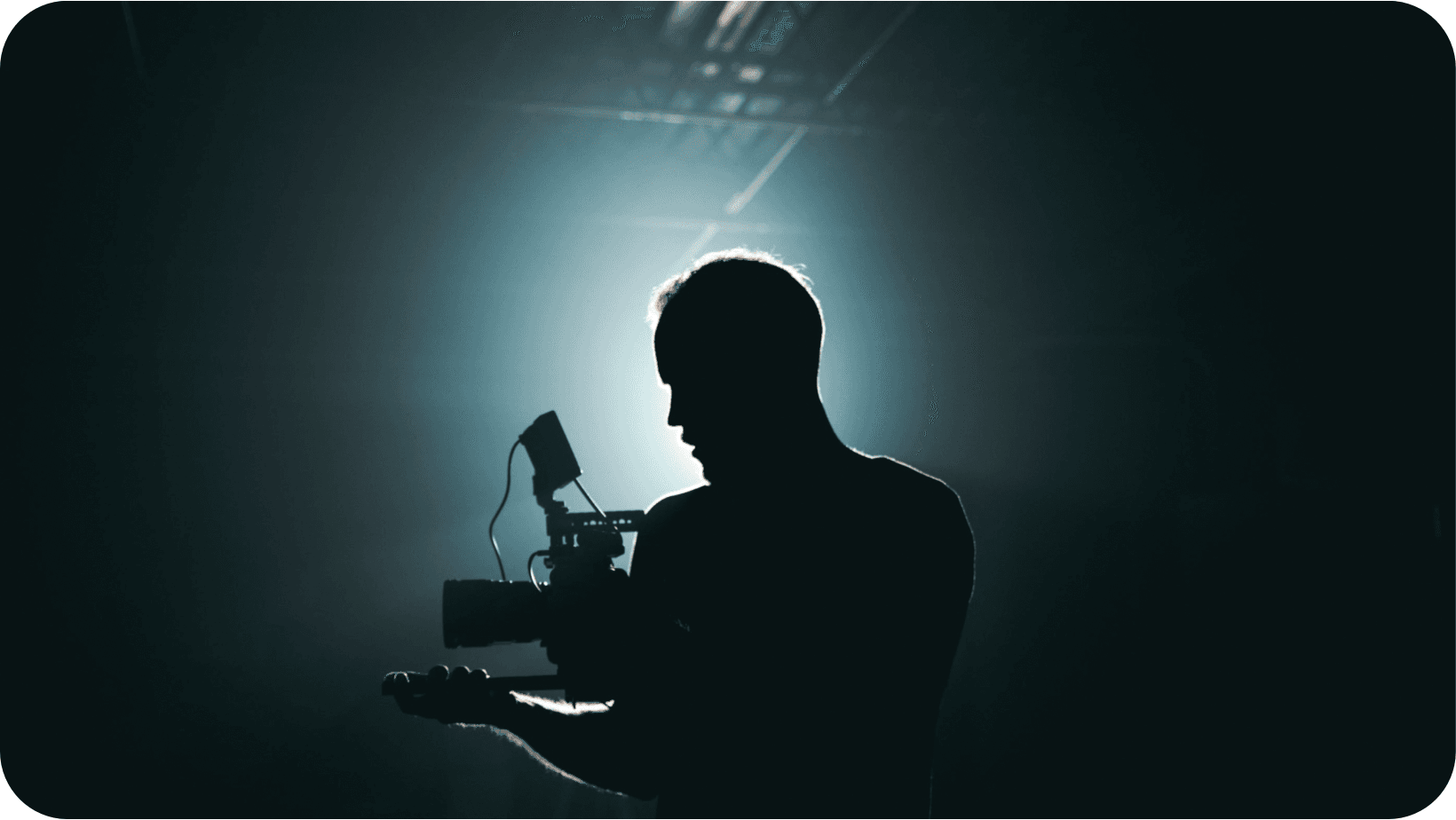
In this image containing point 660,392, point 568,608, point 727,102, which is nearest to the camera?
point 568,608

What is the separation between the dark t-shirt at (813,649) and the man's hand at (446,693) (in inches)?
8.0

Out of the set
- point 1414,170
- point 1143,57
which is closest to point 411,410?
point 1143,57

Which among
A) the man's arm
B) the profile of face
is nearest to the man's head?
the profile of face

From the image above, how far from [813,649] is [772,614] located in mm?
65

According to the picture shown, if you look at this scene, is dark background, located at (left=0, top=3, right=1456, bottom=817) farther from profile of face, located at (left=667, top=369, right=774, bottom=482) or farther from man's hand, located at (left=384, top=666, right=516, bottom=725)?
man's hand, located at (left=384, top=666, right=516, bottom=725)

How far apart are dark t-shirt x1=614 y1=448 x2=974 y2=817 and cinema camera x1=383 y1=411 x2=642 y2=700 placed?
4 centimetres

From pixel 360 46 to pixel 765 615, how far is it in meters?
3.68

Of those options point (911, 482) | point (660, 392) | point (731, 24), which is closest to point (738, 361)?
point (911, 482)

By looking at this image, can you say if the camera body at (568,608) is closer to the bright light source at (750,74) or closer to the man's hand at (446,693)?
the man's hand at (446,693)

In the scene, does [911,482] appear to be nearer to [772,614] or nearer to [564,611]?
[772,614]

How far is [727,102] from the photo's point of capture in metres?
4.14

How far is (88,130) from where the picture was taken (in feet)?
13.0

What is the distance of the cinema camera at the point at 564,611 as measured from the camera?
0.86m

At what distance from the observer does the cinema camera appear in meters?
0.86
